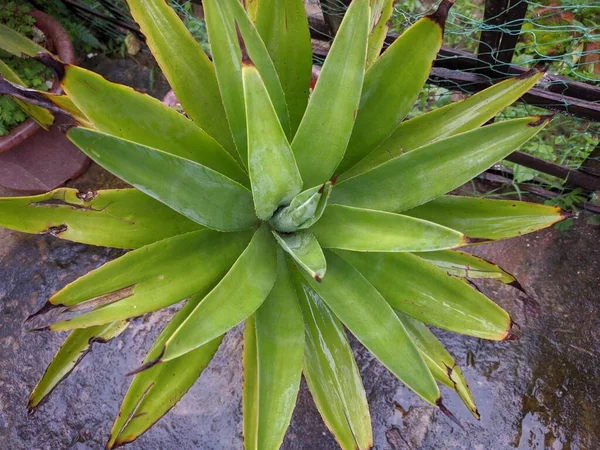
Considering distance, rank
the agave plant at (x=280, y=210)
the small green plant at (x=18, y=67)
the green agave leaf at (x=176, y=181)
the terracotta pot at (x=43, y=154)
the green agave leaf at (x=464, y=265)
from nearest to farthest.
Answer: the green agave leaf at (x=176, y=181) < the agave plant at (x=280, y=210) < the green agave leaf at (x=464, y=265) < the small green plant at (x=18, y=67) < the terracotta pot at (x=43, y=154)

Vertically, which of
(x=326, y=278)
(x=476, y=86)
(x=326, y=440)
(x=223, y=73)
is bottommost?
(x=326, y=440)

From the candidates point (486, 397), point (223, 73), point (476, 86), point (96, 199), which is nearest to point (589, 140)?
point (476, 86)

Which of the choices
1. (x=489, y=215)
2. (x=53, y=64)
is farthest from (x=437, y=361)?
(x=53, y=64)

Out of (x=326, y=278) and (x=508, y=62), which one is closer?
(x=326, y=278)

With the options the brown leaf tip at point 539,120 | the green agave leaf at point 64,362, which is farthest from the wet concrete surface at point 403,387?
the brown leaf tip at point 539,120

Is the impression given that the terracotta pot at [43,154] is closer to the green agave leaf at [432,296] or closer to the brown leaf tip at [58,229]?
the brown leaf tip at [58,229]

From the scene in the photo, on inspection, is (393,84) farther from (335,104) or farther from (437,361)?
(437,361)

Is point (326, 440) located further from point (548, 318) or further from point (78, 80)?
point (78, 80)
